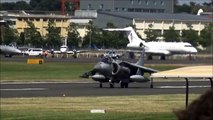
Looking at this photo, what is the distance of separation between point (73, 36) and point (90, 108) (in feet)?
396

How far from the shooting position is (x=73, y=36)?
141 m

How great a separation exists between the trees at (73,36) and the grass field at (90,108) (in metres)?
115

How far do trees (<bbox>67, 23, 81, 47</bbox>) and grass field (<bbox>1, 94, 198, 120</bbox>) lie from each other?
115m

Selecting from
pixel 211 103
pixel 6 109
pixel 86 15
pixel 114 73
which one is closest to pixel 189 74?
pixel 211 103

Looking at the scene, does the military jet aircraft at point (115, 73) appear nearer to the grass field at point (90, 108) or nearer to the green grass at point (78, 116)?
the grass field at point (90, 108)

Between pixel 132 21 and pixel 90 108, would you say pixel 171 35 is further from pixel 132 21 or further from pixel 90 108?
pixel 90 108

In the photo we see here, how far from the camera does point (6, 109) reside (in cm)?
2056

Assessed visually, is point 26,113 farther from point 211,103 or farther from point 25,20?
point 25,20

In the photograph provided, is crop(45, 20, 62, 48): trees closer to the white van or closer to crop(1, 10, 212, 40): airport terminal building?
crop(1, 10, 212, 40): airport terminal building

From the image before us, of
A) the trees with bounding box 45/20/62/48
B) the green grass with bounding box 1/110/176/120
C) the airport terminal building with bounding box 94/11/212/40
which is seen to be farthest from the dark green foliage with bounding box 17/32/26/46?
the green grass with bounding box 1/110/176/120

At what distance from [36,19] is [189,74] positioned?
143 metres

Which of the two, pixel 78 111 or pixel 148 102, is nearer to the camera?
pixel 78 111

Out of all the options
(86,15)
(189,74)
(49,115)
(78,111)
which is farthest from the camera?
(86,15)

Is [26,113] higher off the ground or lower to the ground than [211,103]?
lower
